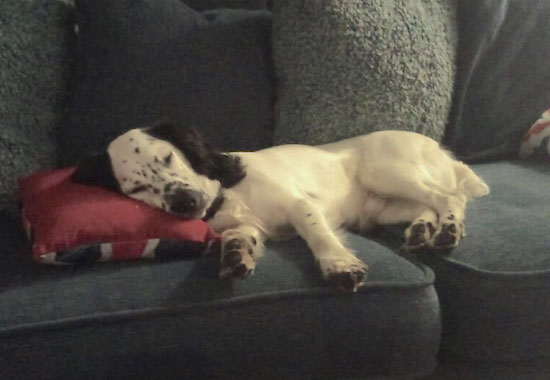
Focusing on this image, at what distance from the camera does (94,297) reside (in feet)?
4.64

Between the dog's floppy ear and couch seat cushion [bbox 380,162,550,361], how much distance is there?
61 cm

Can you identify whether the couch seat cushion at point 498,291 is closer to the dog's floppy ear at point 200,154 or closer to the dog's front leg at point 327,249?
the dog's front leg at point 327,249

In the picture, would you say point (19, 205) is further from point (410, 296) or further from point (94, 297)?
point (410, 296)

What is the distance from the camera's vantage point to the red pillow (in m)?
1.54

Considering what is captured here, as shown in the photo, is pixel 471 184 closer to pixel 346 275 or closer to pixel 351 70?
pixel 351 70

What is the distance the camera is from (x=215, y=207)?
189 centimetres

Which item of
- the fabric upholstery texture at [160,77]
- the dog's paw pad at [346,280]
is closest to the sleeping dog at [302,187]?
the dog's paw pad at [346,280]

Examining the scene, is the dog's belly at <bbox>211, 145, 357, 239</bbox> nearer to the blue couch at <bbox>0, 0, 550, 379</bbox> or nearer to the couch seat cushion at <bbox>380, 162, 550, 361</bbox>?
the blue couch at <bbox>0, 0, 550, 379</bbox>

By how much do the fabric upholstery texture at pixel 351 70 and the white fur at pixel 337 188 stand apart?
0.10 metres

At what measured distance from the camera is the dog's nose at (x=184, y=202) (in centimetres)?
170

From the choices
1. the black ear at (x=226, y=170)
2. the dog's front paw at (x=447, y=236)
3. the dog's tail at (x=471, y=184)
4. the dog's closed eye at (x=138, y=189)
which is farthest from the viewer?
the dog's tail at (x=471, y=184)

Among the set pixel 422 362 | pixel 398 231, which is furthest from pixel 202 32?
pixel 422 362

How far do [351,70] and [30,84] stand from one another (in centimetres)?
109

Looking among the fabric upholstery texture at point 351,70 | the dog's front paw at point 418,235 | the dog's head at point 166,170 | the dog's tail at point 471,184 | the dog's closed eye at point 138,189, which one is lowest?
the dog's front paw at point 418,235
